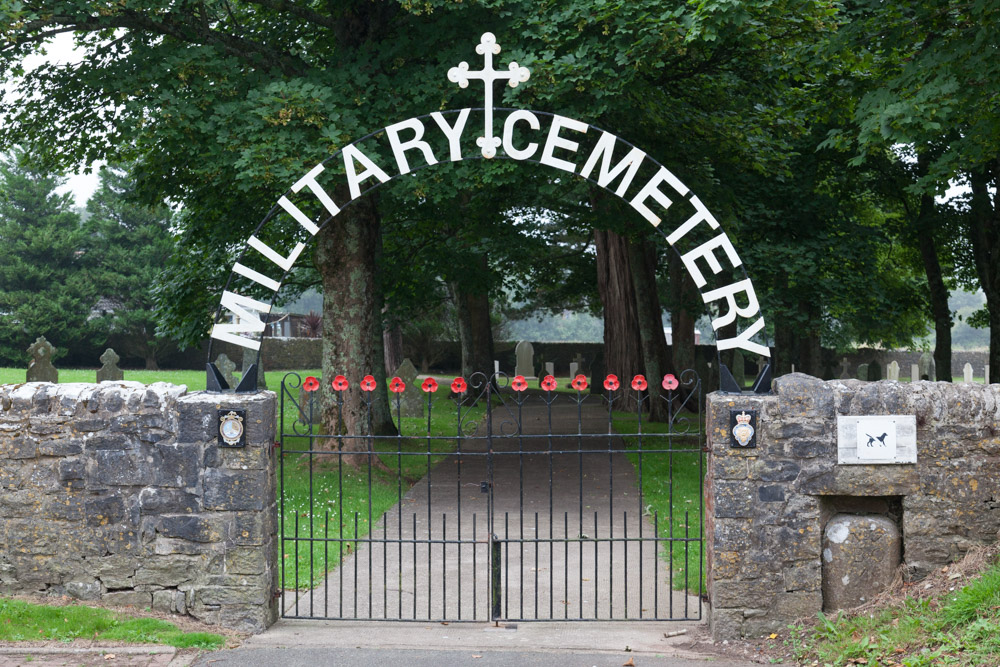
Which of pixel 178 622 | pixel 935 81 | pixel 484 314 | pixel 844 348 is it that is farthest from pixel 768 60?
pixel 844 348

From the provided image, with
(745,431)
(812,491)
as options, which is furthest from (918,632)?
(745,431)

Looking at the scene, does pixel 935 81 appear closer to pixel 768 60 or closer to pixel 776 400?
pixel 768 60

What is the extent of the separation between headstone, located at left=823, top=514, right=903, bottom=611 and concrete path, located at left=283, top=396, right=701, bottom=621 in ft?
3.63

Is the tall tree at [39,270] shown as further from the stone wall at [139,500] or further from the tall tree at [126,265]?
the stone wall at [139,500]

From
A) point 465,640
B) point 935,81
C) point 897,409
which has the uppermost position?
point 935,81

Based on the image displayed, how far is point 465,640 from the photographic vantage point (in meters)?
6.61

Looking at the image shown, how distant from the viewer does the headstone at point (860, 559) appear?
6.68m

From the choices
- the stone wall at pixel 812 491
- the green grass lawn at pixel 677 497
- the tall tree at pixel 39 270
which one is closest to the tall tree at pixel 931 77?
the green grass lawn at pixel 677 497

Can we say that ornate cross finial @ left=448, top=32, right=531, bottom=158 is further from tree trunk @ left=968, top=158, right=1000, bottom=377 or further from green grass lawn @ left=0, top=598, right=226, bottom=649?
tree trunk @ left=968, top=158, right=1000, bottom=377

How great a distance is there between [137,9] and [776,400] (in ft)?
29.3

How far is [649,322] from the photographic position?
62.1ft

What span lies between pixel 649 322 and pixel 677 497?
272 inches

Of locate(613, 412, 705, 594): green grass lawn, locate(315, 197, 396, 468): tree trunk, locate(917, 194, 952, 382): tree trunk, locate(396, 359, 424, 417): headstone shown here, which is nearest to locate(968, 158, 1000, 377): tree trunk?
locate(917, 194, 952, 382): tree trunk

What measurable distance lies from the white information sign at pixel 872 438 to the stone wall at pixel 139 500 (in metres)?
4.18
